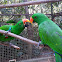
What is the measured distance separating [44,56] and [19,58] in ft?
2.34

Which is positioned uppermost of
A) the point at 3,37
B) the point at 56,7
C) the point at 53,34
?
the point at 56,7

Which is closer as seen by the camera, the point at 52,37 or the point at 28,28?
the point at 52,37

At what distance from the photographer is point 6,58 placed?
9.28 feet

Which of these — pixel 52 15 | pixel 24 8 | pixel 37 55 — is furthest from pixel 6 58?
pixel 52 15

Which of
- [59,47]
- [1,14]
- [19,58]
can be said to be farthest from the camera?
[19,58]

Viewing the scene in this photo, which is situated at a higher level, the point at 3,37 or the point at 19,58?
the point at 3,37

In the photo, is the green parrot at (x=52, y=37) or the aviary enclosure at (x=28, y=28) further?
the aviary enclosure at (x=28, y=28)

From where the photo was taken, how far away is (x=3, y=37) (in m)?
2.09

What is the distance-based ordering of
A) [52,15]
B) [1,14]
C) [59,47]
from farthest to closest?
[1,14] < [52,15] < [59,47]

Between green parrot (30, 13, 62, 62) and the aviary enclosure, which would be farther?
the aviary enclosure

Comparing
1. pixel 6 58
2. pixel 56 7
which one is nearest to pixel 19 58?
pixel 6 58

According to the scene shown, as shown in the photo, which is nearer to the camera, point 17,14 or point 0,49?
point 17,14

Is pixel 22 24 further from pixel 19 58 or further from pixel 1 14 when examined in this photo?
pixel 19 58

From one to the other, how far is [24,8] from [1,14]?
64 cm
